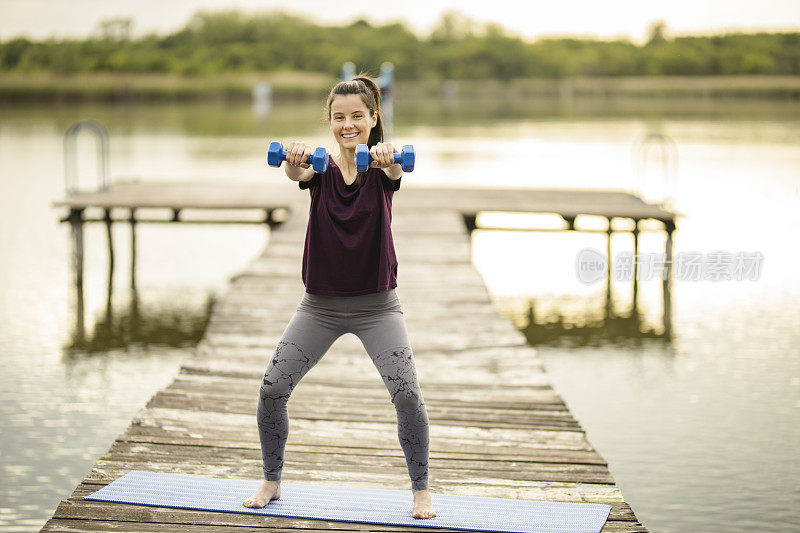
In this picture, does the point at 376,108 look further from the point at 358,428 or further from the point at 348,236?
the point at 358,428

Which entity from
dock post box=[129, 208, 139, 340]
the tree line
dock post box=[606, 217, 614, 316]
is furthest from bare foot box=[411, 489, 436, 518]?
the tree line

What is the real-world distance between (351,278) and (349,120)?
0.62 m

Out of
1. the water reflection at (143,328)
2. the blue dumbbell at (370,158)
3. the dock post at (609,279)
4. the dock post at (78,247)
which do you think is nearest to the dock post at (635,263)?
Answer: the dock post at (609,279)

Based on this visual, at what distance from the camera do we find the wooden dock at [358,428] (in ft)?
13.7

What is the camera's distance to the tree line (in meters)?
98.6

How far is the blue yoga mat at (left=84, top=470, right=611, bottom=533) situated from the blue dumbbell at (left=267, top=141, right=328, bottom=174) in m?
1.43

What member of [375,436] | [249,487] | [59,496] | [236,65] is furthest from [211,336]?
[236,65]

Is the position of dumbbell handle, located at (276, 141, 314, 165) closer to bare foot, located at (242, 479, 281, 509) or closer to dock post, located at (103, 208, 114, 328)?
bare foot, located at (242, 479, 281, 509)

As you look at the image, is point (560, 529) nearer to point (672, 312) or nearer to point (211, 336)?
point (211, 336)

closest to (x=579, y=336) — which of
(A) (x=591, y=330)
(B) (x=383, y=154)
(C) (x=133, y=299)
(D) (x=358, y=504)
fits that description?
(A) (x=591, y=330)

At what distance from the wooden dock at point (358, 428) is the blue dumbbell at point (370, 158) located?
4.79 feet

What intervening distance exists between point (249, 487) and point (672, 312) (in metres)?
8.40

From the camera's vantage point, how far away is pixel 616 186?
73.8 ft

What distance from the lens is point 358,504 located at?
161 inches
